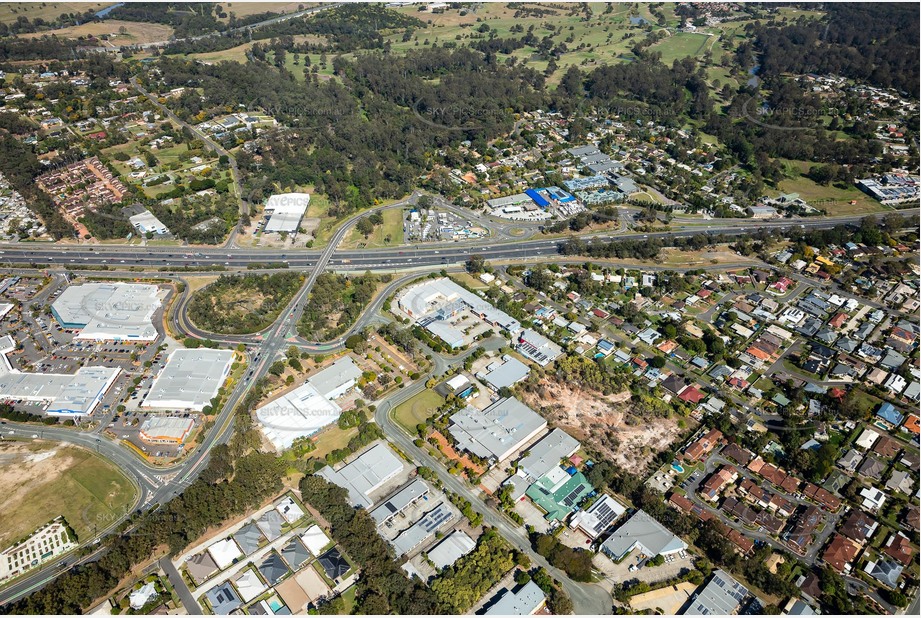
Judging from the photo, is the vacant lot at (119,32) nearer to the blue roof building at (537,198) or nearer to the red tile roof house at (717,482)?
the blue roof building at (537,198)

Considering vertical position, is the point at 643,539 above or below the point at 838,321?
below

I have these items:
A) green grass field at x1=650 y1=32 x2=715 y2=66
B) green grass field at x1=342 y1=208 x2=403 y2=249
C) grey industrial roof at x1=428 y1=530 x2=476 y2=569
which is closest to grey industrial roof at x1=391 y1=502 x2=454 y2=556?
grey industrial roof at x1=428 y1=530 x2=476 y2=569

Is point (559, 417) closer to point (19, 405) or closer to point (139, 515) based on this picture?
point (139, 515)

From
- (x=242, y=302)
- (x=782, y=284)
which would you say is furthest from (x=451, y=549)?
(x=782, y=284)

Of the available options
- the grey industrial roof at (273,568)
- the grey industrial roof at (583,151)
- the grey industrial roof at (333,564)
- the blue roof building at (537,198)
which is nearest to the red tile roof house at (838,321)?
the blue roof building at (537,198)

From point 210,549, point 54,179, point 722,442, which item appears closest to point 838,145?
point 722,442

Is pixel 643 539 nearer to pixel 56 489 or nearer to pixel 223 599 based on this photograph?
pixel 223 599
